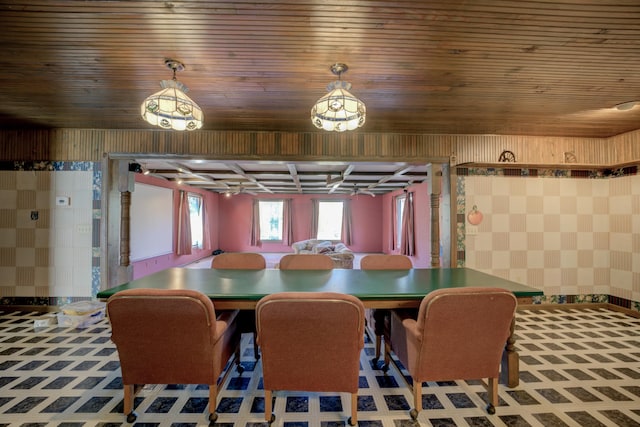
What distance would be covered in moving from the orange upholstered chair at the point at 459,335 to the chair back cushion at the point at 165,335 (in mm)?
1172

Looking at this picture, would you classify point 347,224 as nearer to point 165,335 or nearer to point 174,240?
point 174,240

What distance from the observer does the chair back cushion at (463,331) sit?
1556 mm

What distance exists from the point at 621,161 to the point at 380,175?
3366 mm

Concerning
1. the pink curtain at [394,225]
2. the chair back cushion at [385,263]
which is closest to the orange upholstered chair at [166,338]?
the chair back cushion at [385,263]

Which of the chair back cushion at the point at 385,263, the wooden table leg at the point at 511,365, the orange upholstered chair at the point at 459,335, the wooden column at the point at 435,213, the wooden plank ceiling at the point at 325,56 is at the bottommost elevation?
the wooden table leg at the point at 511,365

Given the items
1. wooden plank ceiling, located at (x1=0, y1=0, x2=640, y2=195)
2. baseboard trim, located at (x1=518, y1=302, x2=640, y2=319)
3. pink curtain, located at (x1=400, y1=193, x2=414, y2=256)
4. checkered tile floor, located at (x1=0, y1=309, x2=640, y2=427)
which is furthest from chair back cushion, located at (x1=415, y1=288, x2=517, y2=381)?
pink curtain, located at (x1=400, y1=193, x2=414, y2=256)

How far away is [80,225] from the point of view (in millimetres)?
3742

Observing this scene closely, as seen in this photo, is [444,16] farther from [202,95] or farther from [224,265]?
[224,265]

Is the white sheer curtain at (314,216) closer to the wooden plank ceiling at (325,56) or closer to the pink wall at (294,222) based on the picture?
the pink wall at (294,222)

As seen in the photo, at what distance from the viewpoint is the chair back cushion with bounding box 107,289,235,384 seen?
4.92 ft

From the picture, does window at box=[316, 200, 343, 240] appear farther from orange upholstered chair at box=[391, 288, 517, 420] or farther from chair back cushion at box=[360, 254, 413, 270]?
orange upholstered chair at box=[391, 288, 517, 420]

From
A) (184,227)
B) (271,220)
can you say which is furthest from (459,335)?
(271,220)

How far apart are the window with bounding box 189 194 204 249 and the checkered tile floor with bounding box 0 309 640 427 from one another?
18.4ft

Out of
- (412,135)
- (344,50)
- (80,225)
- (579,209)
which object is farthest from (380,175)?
(80,225)
